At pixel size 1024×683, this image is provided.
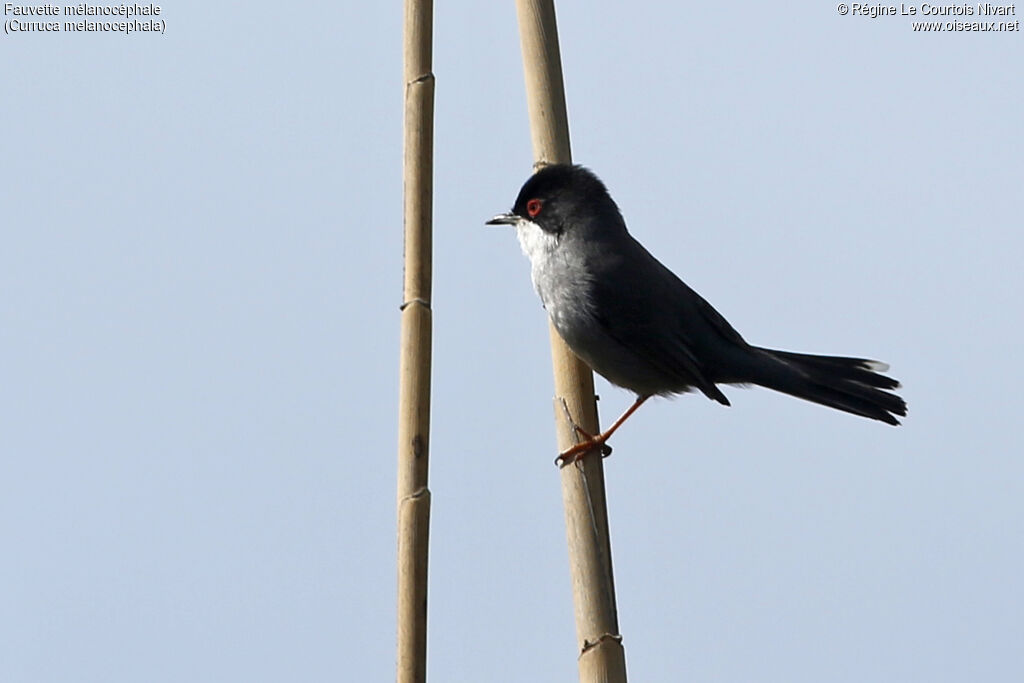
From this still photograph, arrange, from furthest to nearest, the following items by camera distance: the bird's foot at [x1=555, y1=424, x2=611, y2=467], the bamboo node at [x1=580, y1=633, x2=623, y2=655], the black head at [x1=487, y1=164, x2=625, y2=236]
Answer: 1. the black head at [x1=487, y1=164, x2=625, y2=236]
2. the bird's foot at [x1=555, y1=424, x2=611, y2=467]
3. the bamboo node at [x1=580, y1=633, x2=623, y2=655]

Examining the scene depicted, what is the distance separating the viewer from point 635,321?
5125mm

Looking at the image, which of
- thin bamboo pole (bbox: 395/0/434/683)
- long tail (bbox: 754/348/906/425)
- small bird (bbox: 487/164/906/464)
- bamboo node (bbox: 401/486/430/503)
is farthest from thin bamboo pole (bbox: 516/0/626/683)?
long tail (bbox: 754/348/906/425)

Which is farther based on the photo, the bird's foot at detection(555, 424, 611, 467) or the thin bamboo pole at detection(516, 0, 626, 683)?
the bird's foot at detection(555, 424, 611, 467)

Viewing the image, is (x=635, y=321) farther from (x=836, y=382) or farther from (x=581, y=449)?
(x=581, y=449)

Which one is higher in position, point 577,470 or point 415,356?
point 415,356

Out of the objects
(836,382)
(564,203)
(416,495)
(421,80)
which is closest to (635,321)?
(564,203)

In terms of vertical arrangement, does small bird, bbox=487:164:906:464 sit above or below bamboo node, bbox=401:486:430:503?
above

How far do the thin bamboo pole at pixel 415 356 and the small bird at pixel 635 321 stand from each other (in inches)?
57.1

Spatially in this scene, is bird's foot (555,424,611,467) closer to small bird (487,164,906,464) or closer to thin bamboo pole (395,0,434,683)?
thin bamboo pole (395,0,434,683)

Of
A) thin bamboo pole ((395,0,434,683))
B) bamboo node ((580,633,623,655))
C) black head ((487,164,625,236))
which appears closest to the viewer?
thin bamboo pole ((395,0,434,683))

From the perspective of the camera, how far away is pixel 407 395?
3207 millimetres

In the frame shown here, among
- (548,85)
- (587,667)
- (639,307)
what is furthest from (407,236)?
(639,307)

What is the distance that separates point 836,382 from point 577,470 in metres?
1.87

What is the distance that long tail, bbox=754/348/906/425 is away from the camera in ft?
16.2
